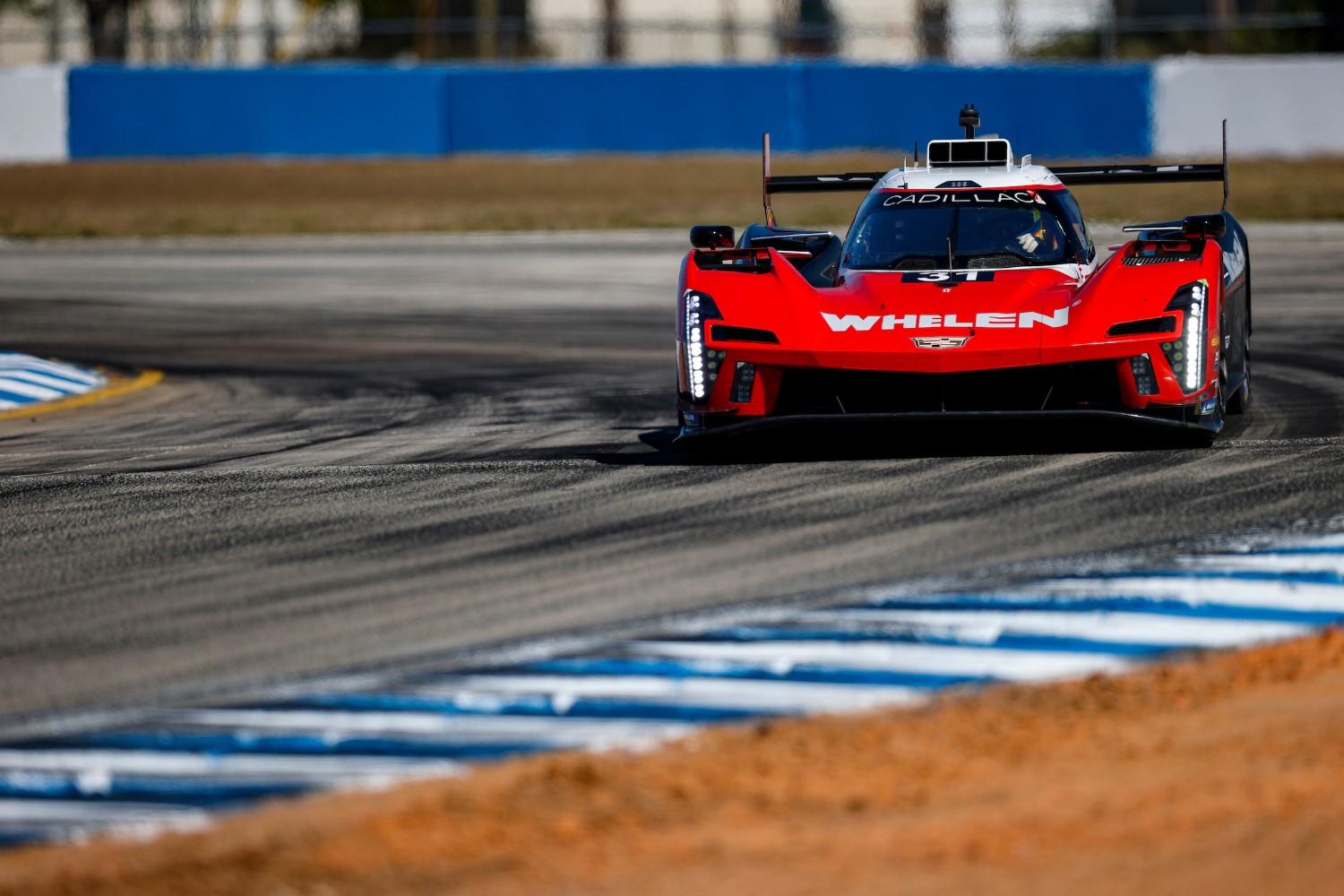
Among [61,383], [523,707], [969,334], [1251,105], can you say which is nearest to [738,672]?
[523,707]

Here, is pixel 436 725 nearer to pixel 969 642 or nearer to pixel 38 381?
pixel 969 642

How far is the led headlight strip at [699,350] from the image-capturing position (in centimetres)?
840

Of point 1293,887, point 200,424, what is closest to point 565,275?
point 200,424

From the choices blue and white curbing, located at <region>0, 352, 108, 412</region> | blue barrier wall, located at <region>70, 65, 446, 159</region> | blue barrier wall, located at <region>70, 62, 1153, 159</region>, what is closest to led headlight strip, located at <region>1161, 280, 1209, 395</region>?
blue and white curbing, located at <region>0, 352, 108, 412</region>

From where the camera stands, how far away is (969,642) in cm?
534

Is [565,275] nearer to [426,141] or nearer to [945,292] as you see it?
[945,292]

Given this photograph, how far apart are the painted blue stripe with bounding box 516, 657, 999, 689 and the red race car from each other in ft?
9.96

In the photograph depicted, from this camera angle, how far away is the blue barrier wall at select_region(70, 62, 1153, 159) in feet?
108

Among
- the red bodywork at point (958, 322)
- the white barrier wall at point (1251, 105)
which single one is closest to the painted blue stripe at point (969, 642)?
the red bodywork at point (958, 322)

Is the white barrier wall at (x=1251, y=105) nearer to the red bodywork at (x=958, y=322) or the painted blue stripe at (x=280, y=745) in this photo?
the red bodywork at (x=958, y=322)

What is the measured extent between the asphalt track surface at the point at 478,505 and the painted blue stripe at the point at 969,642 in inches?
14.9

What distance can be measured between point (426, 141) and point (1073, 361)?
1053 inches

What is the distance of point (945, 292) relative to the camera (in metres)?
8.43

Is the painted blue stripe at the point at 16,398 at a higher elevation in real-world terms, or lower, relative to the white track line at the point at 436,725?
higher
